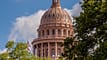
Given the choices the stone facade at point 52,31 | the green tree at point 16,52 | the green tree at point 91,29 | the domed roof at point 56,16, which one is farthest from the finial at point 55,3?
the green tree at point 91,29

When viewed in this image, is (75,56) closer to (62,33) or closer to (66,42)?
(66,42)

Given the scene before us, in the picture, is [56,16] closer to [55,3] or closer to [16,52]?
[55,3]

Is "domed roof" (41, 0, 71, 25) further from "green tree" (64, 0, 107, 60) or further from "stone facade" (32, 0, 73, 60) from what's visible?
"green tree" (64, 0, 107, 60)

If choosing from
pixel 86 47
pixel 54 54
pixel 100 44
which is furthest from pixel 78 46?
pixel 54 54

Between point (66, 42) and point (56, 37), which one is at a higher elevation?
point (56, 37)

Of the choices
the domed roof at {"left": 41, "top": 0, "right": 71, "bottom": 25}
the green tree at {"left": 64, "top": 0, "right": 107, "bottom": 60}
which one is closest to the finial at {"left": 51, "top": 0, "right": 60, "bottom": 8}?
the domed roof at {"left": 41, "top": 0, "right": 71, "bottom": 25}

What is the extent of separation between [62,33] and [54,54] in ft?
26.4

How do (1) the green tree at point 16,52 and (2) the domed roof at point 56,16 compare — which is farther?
(2) the domed roof at point 56,16

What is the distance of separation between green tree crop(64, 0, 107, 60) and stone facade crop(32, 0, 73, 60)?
96805mm

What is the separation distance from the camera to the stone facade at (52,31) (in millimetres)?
131000

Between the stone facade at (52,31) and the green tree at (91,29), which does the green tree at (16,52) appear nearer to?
the green tree at (91,29)

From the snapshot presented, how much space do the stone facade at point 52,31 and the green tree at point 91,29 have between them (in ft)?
318

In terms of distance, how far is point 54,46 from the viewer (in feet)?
430

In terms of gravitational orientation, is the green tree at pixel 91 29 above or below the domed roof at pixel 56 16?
below
